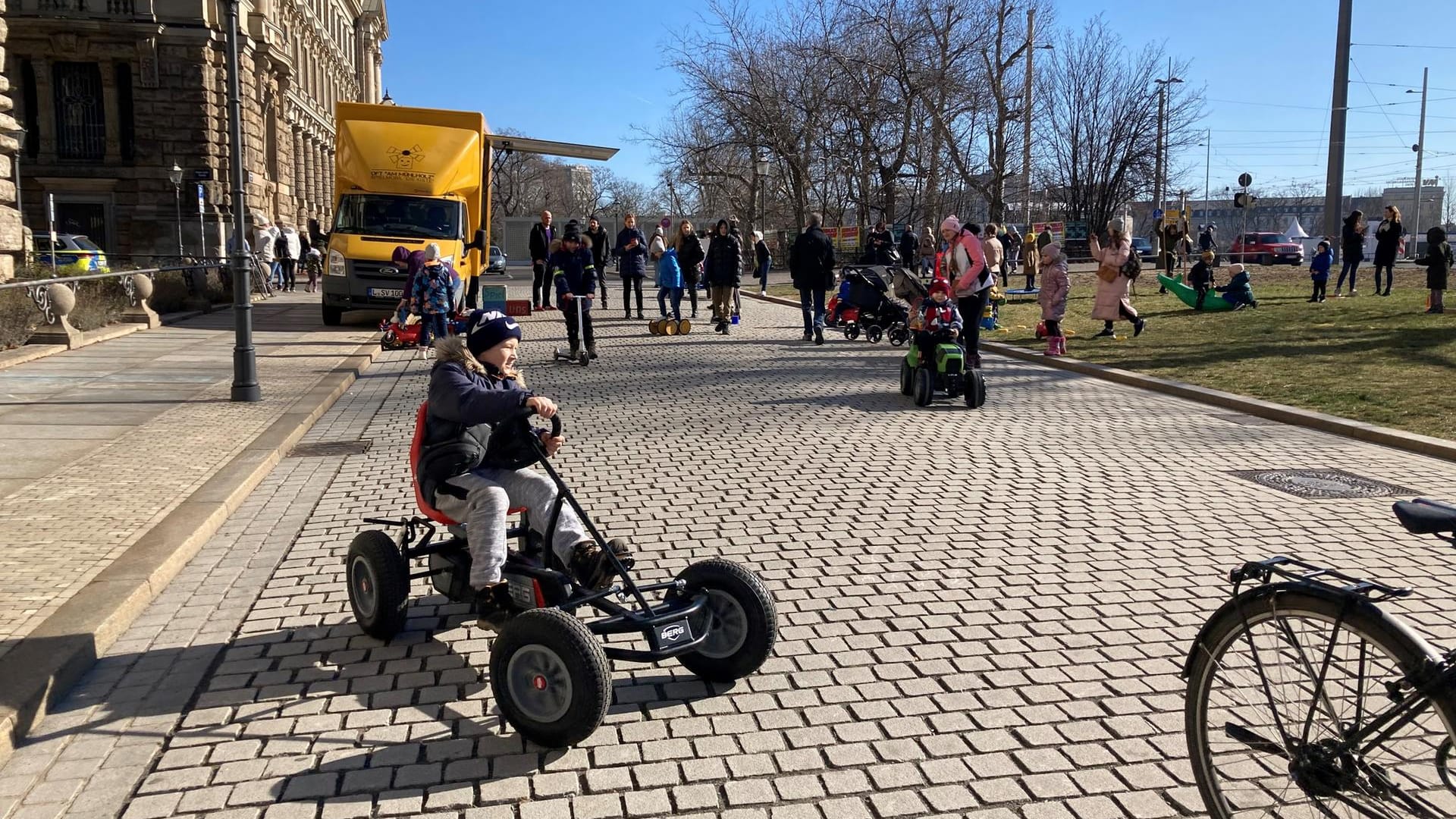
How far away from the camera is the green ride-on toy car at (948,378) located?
38.2ft

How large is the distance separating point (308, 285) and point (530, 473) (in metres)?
32.6

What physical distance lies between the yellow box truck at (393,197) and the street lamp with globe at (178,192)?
633 inches

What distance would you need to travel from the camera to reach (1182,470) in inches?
336

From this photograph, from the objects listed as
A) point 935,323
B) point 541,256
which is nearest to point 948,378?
point 935,323

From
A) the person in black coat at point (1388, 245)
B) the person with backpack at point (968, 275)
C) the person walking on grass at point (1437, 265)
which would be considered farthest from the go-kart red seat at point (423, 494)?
the person in black coat at point (1388, 245)

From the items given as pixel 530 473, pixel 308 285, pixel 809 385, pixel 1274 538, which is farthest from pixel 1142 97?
pixel 530 473

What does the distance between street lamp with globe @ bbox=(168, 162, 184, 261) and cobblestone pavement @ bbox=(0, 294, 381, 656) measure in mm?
19495

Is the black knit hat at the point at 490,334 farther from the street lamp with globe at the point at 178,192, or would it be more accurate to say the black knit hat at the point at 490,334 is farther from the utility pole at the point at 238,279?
the street lamp with globe at the point at 178,192

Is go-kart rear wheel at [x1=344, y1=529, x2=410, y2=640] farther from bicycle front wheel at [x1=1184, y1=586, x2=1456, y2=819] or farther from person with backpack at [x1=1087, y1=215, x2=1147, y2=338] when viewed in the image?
person with backpack at [x1=1087, y1=215, x2=1147, y2=338]

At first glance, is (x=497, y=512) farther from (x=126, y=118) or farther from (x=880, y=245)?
(x=126, y=118)

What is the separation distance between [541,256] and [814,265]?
9.25m

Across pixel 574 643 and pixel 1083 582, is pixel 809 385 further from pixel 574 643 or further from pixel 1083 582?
pixel 574 643

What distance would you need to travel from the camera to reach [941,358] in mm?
11664

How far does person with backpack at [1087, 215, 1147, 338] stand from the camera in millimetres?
17391
